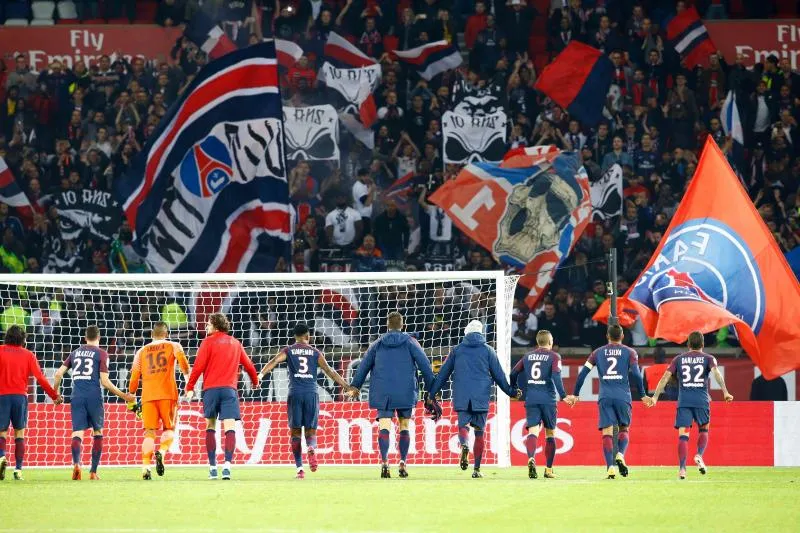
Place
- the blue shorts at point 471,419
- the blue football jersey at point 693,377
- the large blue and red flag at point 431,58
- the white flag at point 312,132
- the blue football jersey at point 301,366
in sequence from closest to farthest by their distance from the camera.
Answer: the blue shorts at point 471,419, the blue football jersey at point 301,366, the blue football jersey at point 693,377, the white flag at point 312,132, the large blue and red flag at point 431,58

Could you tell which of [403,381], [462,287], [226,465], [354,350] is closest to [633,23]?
[462,287]

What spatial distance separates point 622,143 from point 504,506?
1450cm

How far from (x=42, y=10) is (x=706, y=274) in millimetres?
16399

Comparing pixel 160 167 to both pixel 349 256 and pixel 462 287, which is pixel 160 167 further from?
pixel 462 287

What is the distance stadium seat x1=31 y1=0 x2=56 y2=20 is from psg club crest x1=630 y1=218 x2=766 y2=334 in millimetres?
15574

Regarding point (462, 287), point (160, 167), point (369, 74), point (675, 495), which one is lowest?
point (675, 495)

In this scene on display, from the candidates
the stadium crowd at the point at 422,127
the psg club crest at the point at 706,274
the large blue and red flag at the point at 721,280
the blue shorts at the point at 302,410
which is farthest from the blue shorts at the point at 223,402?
the stadium crowd at the point at 422,127

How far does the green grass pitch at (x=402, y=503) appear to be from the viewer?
36.8ft

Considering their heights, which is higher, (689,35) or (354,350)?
(689,35)

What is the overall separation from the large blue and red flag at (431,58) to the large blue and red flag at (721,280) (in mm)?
8011

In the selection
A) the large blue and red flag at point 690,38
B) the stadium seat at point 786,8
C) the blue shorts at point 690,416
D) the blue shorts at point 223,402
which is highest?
the stadium seat at point 786,8

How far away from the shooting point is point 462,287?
23688 mm

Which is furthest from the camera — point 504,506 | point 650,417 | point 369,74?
point 369,74

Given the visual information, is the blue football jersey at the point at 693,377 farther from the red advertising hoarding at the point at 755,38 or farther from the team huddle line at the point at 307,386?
the red advertising hoarding at the point at 755,38
